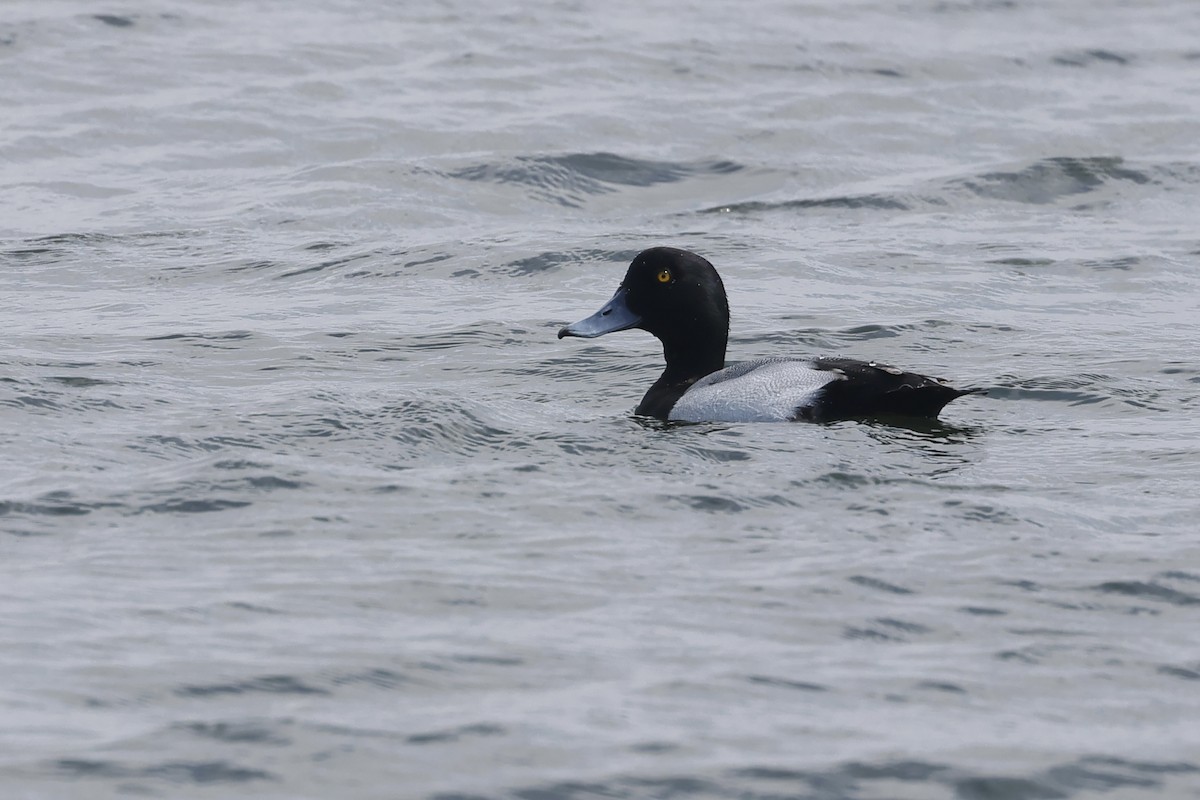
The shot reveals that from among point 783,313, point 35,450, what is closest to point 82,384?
point 35,450

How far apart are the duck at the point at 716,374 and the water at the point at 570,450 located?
0.76 ft

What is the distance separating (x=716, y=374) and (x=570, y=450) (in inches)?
55.1

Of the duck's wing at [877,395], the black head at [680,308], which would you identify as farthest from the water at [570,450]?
the black head at [680,308]

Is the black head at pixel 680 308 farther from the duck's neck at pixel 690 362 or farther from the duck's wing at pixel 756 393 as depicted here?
the duck's wing at pixel 756 393

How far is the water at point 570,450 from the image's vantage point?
17.9ft

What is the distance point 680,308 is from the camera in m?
9.95

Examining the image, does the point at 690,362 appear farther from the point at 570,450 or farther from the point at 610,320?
the point at 570,450

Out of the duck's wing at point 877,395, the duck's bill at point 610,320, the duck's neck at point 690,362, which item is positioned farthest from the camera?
the duck's bill at point 610,320

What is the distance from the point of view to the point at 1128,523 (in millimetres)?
7301

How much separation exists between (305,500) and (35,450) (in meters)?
1.43

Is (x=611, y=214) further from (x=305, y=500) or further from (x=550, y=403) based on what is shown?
(x=305, y=500)

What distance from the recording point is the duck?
29.1 ft

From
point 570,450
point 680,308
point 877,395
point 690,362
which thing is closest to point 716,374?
point 690,362

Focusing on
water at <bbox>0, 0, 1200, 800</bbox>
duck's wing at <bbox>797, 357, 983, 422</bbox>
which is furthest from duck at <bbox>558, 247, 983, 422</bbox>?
water at <bbox>0, 0, 1200, 800</bbox>
